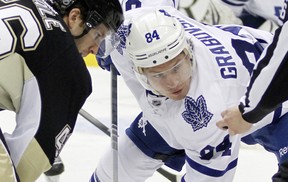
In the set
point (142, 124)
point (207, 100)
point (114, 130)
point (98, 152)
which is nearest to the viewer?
point (207, 100)

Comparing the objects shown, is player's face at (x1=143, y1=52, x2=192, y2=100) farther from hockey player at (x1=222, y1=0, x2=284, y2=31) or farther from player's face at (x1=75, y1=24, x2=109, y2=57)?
hockey player at (x1=222, y1=0, x2=284, y2=31)

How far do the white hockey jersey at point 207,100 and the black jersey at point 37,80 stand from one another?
466mm

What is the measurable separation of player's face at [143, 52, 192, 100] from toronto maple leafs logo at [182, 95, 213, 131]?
32 millimetres

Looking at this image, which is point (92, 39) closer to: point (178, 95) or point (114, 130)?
point (178, 95)

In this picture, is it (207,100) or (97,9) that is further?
(207,100)

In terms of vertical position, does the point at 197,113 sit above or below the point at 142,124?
above

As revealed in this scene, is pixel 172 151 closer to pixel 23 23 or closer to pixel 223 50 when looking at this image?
pixel 223 50

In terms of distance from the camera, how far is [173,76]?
6.48 feet

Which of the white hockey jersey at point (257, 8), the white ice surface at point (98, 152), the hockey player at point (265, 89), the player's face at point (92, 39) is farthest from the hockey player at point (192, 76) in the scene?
the white hockey jersey at point (257, 8)

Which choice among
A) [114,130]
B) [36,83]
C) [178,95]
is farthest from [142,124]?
[36,83]

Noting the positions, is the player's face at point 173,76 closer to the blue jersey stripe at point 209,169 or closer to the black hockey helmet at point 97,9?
the blue jersey stripe at point 209,169

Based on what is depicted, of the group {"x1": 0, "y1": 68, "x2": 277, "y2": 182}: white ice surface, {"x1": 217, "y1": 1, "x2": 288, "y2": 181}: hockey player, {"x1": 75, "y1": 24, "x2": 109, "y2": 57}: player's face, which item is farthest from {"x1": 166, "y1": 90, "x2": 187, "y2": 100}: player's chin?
{"x1": 0, "y1": 68, "x2": 277, "y2": 182}: white ice surface

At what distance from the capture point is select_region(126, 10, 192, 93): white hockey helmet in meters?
1.96

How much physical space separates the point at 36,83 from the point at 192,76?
2.10 ft
